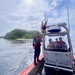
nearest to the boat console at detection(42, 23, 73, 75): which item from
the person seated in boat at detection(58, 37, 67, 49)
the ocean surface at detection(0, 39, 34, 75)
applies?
the person seated in boat at detection(58, 37, 67, 49)

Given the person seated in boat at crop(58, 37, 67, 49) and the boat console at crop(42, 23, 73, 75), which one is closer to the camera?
the boat console at crop(42, 23, 73, 75)

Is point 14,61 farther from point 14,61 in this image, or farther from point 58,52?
point 58,52

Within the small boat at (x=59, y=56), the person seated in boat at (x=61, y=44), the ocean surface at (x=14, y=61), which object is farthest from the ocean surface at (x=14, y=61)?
the person seated in boat at (x=61, y=44)

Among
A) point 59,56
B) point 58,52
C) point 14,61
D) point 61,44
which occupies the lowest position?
point 14,61

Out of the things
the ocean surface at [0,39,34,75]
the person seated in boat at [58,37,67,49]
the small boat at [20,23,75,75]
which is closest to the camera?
the small boat at [20,23,75,75]

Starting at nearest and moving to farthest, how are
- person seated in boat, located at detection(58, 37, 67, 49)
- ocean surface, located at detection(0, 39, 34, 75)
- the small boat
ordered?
the small boat → person seated in boat, located at detection(58, 37, 67, 49) → ocean surface, located at detection(0, 39, 34, 75)

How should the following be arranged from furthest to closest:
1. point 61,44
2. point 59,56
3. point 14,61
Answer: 1. point 14,61
2. point 61,44
3. point 59,56

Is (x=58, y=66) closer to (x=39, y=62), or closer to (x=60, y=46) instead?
(x=60, y=46)

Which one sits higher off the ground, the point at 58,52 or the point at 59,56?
the point at 58,52

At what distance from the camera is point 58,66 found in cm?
444

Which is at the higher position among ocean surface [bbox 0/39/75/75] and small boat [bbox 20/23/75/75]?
small boat [bbox 20/23/75/75]

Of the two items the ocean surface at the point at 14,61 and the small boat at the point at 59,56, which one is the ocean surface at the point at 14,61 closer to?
the ocean surface at the point at 14,61

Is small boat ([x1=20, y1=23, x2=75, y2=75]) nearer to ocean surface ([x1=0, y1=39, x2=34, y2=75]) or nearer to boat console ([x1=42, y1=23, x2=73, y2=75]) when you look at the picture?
boat console ([x1=42, y1=23, x2=73, y2=75])

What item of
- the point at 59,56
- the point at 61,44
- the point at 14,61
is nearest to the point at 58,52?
the point at 59,56
